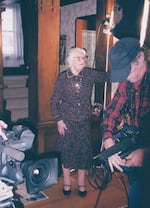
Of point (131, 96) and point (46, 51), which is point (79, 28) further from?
point (131, 96)

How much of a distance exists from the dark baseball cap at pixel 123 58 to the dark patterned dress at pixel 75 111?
1065 mm

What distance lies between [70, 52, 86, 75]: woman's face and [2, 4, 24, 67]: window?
19.8 feet

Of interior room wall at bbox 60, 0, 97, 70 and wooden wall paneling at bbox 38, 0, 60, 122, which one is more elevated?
interior room wall at bbox 60, 0, 97, 70

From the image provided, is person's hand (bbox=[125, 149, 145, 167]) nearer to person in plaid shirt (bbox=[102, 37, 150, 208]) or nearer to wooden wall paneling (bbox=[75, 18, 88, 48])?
person in plaid shirt (bbox=[102, 37, 150, 208])

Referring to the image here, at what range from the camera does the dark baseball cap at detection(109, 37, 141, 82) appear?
220 centimetres

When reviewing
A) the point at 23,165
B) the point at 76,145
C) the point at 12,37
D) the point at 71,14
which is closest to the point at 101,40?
the point at 76,145

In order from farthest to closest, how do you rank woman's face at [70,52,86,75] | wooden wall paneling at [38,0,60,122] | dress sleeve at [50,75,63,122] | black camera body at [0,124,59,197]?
wooden wall paneling at [38,0,60,122] < dress sleeve at [50,75,63,122] < woman's face at [70,52,86,75] < black camera body at [0,124,59,197]

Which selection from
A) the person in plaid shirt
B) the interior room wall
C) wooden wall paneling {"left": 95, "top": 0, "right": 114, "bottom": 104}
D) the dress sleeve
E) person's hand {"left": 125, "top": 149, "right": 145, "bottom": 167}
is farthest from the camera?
the interior room wall

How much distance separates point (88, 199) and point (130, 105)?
1.61m

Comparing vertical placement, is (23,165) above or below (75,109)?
below

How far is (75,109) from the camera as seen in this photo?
3.32 meters

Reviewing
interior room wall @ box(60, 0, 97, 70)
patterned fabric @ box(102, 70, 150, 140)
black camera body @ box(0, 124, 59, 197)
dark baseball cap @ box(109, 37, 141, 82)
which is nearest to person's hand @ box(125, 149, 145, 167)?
patterned fabric @ box(102, 70, 150, 140)

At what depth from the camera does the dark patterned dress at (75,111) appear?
3303mm

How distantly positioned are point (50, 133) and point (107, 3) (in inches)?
83.6
